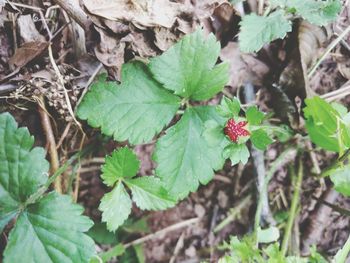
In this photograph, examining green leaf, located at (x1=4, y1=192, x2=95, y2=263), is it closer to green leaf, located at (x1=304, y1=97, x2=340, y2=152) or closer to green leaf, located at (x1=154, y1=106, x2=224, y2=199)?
green leaf, located at (x1=154, y1=106, x2=224, y2=199)

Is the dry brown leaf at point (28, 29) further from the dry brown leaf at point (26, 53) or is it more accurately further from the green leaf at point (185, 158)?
the green leaf at point (185, 158)

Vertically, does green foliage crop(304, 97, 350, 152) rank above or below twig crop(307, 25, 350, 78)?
below

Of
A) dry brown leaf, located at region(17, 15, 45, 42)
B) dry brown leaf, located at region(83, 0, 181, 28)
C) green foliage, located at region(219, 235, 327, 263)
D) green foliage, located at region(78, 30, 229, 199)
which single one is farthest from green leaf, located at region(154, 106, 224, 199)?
dry brown leaf, located at region(17, 15, 45, 42)

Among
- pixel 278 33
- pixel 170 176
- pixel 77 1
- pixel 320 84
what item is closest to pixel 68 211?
pixel 170 176

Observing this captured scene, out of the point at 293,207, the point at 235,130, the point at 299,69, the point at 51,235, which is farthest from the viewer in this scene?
the point at 293,207

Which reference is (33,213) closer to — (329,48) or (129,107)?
(129,107)

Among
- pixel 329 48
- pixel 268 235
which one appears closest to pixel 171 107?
pixel 268 235
